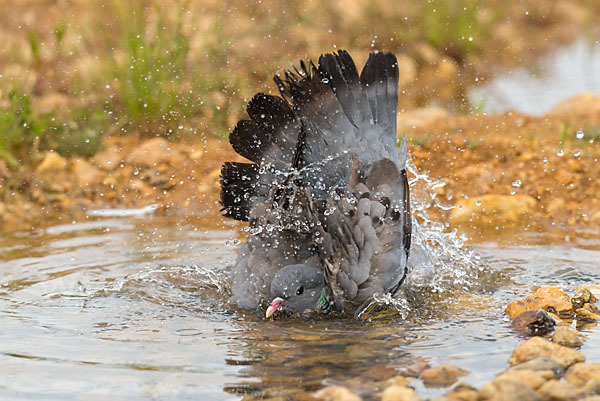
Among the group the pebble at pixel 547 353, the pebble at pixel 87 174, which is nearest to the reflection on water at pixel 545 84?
the pebble at pixel 87 174

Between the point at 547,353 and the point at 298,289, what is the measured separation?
1.36 meters

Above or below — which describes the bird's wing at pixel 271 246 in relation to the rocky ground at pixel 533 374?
above

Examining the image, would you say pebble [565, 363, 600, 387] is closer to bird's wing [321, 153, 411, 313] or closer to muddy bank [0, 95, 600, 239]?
bird's wing [321, 153, 411, 313]

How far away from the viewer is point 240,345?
3.89 m

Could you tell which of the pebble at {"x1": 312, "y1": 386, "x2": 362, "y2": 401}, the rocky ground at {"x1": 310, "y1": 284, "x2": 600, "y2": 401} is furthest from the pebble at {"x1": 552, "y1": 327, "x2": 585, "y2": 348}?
the pebble at {"x1": 312, "y1": 386, "x2": 362, "y2": 401}

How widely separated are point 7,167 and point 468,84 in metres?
5.12

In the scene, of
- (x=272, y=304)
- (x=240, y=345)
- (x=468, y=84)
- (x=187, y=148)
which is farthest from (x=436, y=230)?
(x=468, y=84)

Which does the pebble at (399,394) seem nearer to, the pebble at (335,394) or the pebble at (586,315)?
the pebble at (335,394)

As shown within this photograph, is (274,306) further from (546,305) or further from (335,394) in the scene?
(546,305)

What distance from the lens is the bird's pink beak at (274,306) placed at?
4215 millimetres

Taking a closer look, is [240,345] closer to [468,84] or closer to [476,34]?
[468,84]

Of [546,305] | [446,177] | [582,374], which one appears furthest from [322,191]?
[446,177]

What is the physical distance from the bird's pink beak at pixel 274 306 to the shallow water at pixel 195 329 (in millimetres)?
73

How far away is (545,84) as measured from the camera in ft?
30.9
